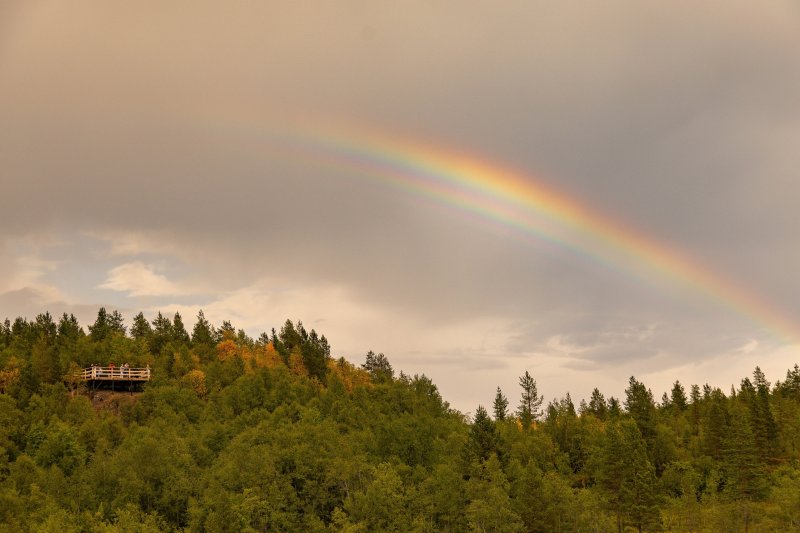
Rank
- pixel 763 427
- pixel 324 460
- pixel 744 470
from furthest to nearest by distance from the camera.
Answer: pixel 763 427 → pixel 744 470 → pixel 324 460

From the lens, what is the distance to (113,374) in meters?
170

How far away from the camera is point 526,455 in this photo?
550ft

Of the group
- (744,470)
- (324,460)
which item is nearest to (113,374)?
(324,460)

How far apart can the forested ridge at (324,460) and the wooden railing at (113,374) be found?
12.8ft

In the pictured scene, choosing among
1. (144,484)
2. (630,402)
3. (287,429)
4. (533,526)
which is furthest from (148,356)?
(630,402)

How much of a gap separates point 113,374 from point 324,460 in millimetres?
72894

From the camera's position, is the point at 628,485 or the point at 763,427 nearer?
the point at 628,485

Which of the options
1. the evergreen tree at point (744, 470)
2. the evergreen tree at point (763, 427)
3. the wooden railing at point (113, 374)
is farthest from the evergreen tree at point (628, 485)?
the wooden railing at point (113, 374)

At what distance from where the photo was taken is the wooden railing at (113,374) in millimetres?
168500

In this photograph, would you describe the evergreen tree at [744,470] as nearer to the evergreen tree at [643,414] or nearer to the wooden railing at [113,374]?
the evergreen tree at [643,414]

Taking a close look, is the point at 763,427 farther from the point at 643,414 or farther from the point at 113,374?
the point at 113,374

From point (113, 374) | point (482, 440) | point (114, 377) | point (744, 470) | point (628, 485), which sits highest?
point (113, 374)

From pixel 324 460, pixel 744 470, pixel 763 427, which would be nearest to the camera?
pixel 324 460

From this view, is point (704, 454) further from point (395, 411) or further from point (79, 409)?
point (79, 409)
